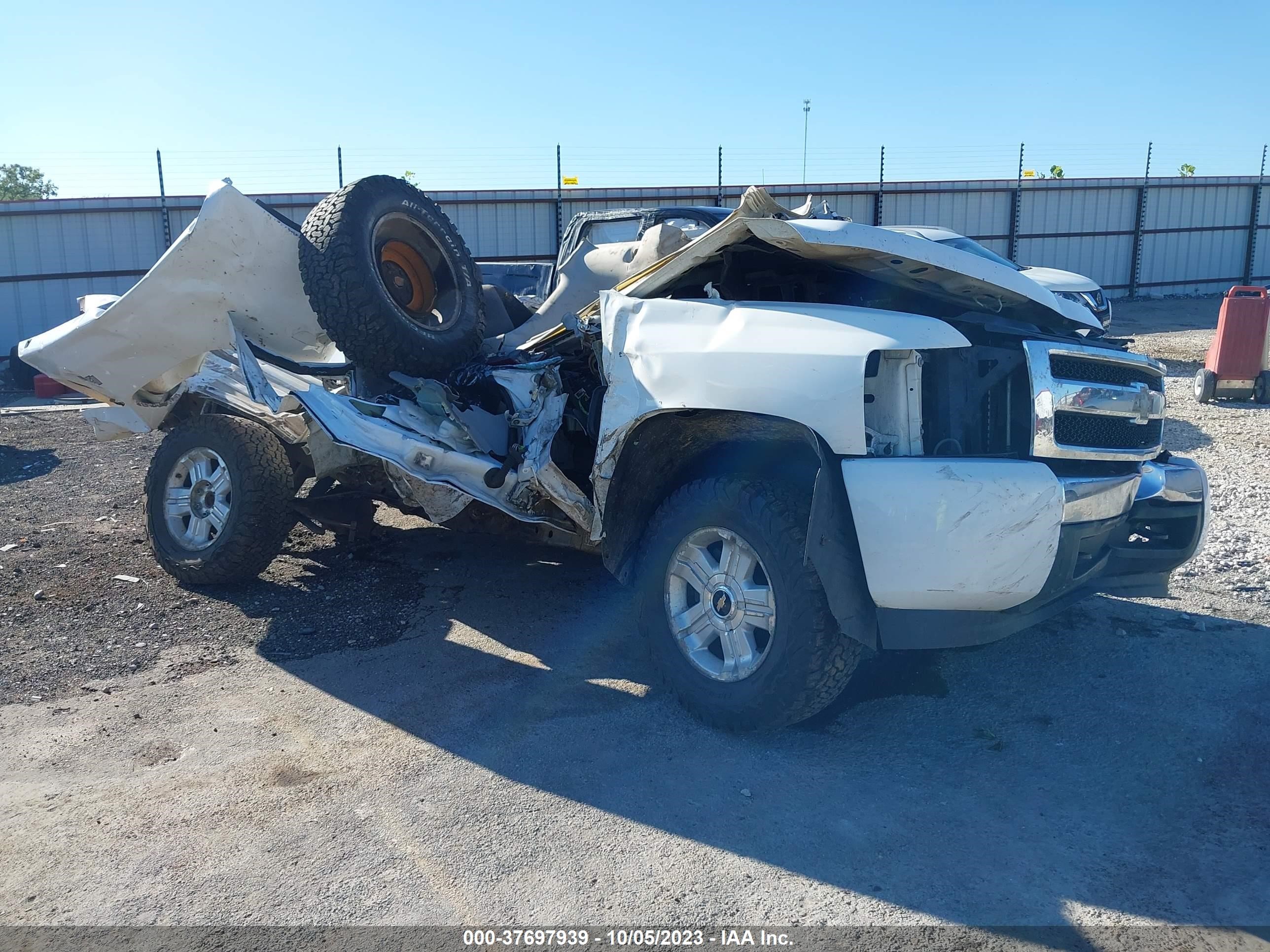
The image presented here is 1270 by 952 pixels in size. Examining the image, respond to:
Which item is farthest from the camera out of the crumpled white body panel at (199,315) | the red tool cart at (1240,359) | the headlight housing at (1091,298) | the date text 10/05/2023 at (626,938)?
the headlight housing at (1091,298)

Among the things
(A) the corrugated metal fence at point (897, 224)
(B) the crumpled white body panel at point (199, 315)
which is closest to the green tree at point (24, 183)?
(A) the corrugated metal fence at point (897, 224)

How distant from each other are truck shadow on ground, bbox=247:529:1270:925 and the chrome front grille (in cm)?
102

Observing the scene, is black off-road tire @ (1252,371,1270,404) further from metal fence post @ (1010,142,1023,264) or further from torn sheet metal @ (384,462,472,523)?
metal fence post @ (1010,142,1023,264)

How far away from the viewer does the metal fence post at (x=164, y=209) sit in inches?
664

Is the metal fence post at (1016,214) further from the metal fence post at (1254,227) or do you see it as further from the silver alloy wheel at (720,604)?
the silver alloy wheel at (720,604)

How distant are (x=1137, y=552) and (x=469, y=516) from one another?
9.34 feet

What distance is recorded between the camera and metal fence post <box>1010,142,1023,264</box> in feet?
76.6

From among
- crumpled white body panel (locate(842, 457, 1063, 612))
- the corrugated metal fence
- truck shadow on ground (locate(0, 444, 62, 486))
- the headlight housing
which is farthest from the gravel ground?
the corrugated metal fence

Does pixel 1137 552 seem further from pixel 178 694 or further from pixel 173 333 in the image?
pixel 173 333

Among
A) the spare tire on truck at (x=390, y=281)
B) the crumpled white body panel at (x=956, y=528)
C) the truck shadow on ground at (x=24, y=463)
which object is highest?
the spare tire on truck at (x=390, y=281)

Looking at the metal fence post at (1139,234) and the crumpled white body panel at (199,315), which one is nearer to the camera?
the crumpled white body panel at (199,315)

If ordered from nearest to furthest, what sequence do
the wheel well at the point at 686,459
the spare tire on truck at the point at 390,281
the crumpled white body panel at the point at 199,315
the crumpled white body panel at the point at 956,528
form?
the crumpled white body panel at the point at 956,528
the wheel well at the point at 686,459
the spare tire on truck at the point at 390,281
the crumpled white body panel at the point at 199,315

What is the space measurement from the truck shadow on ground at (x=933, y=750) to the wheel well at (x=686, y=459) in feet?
2.24

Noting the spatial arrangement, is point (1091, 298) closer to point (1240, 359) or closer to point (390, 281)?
point (1240, 359)
